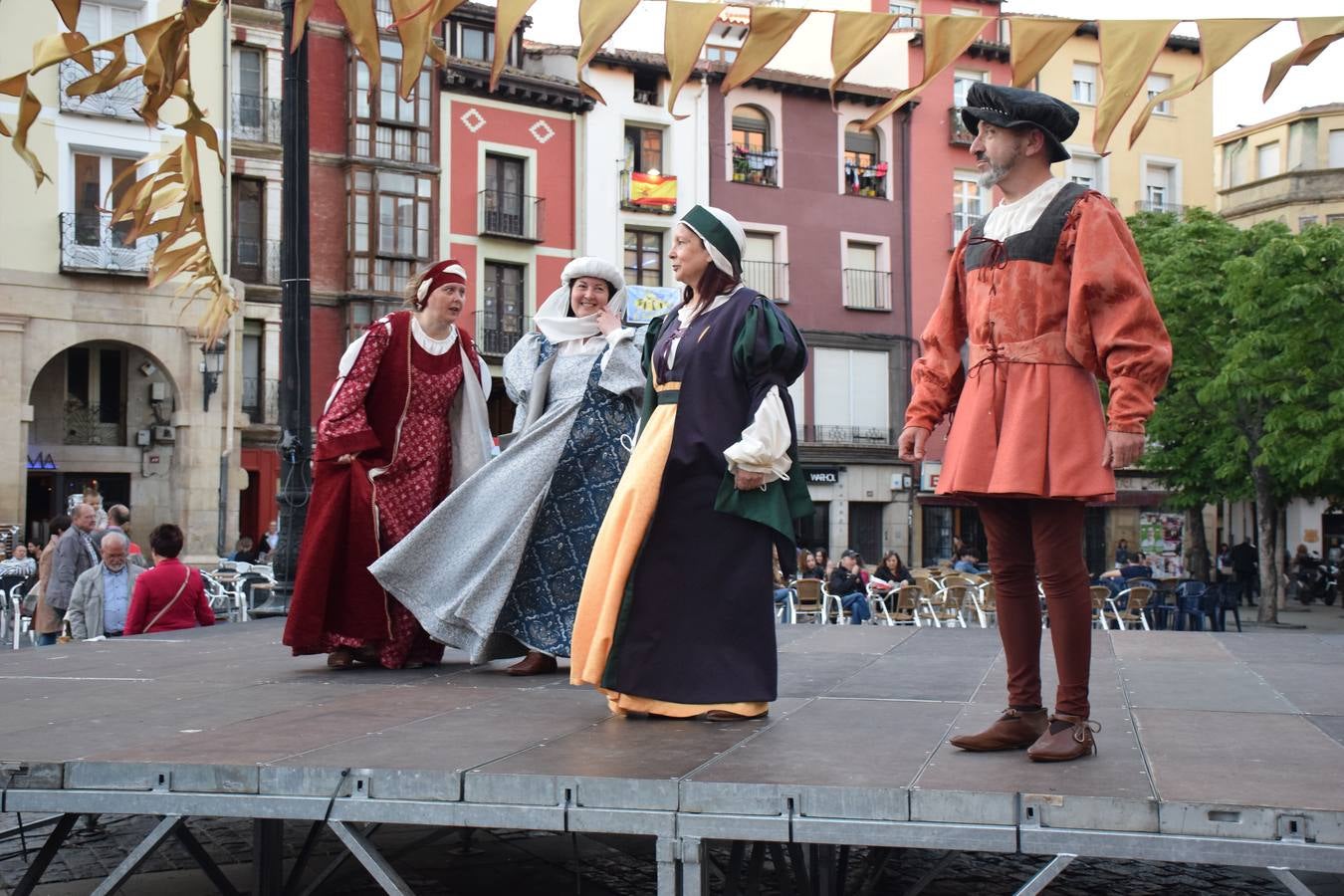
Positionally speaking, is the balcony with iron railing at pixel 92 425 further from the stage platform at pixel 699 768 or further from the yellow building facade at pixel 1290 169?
the yellow building facade at pixel 1290 169

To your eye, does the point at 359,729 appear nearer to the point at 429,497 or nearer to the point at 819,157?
the point at 429,497

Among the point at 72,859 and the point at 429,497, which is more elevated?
the point at 429,497

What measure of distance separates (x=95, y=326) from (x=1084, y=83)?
2853 centimetres

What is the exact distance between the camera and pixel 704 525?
5.11 metres

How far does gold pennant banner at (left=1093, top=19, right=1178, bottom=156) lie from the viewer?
4359mm

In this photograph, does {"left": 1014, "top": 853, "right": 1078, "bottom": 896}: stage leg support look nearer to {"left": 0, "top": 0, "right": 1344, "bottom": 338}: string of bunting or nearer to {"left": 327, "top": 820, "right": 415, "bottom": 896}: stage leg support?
{"left": 327, "top": 820, "right": 415, "bottom": 896}: stage leg support

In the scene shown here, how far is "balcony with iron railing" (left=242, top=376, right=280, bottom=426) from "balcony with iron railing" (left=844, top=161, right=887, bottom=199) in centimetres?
1651

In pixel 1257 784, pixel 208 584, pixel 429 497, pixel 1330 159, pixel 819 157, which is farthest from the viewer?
pixel 1330 159

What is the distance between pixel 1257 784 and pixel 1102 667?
10.7 ft

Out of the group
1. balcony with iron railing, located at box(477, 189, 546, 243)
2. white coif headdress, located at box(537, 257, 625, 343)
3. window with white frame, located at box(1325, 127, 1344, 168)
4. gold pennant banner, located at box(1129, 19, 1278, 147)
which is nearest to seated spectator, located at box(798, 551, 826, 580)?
balcony with iron railing, located at box(477, 189, 546, 243)

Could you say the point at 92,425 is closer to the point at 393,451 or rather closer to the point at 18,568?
the point at 18,568

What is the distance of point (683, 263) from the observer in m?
5.28

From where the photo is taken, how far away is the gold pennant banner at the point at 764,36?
460 centimetres

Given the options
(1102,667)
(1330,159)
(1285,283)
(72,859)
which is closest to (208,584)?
(72,859)
